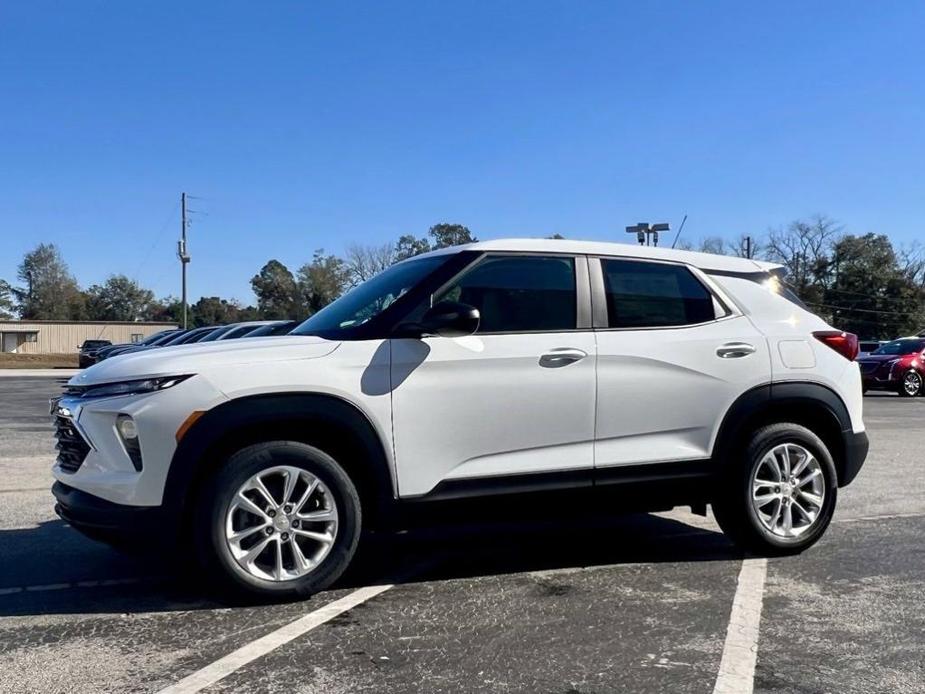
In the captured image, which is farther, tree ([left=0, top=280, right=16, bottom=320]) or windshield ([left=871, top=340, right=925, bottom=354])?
tree ([left=0, top=280, right=16, bottom=320])

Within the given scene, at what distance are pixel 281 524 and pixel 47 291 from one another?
112631 millimetres

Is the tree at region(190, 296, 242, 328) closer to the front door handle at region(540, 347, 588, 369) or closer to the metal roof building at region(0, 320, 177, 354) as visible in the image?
the metal roof building at region(0, 320, 177, 354)

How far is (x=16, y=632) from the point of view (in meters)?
4.01

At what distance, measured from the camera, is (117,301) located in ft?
341

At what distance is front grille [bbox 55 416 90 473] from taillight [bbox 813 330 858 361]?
441 centimetres

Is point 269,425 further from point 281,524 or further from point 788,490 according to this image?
point 788,490

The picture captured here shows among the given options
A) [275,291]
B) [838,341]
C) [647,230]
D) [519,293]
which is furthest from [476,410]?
[275,291]

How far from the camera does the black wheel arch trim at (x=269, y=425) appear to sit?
414 cm

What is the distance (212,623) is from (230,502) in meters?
0.58

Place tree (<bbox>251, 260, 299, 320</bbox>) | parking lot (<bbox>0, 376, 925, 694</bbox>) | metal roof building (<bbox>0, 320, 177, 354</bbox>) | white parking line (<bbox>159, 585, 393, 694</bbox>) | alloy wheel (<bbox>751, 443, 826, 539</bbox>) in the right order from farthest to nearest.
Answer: tree (<bbox>251, 260, 299, 320</bbox>)
metal roof building (<bbox>0, 320, 177, 354</bbox>)
alloy wheel (<bbox>751, 443, 826, 539</bbox>)
parking lot (<bbox>0, 376, 925, 694</bbox>)
white parking line (<bbox>159, 585, 393, 694</bbox>)

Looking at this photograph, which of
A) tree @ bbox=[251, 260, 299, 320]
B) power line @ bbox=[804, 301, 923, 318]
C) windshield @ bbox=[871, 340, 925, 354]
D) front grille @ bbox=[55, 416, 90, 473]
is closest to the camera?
front grille @ bbox=[55, 416, 90, 473]

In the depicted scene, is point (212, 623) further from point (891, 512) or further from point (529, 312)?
point (891, 512)

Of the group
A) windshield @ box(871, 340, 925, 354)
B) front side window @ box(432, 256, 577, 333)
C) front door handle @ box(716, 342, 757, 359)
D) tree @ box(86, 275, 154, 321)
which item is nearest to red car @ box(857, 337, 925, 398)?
windshield @ box(871, 340, 925, 354)

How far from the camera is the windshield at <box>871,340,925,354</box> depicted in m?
22.6
